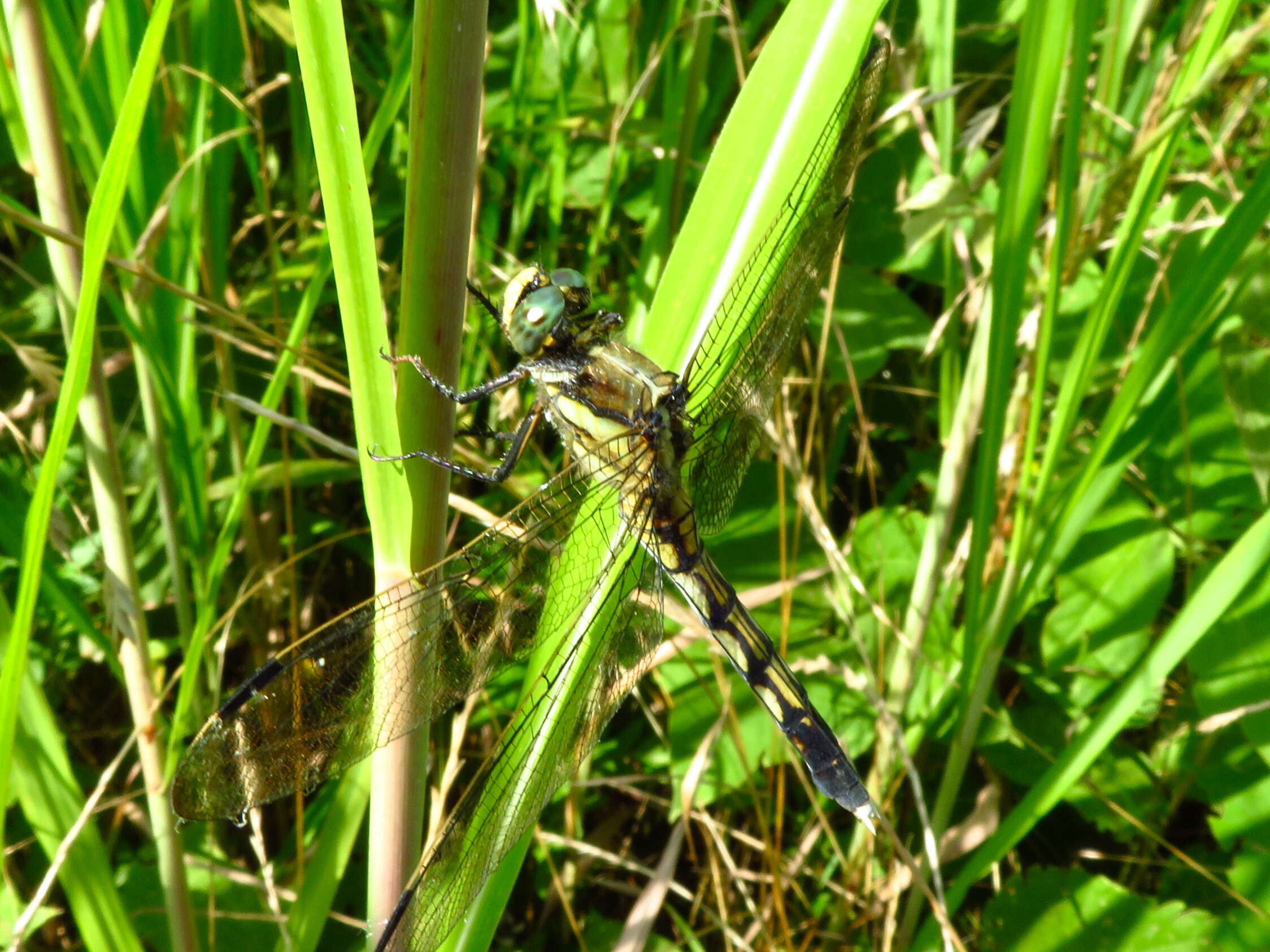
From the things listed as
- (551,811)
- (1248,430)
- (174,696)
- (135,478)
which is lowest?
(551,811)

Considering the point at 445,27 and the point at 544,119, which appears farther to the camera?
the point at 544,119

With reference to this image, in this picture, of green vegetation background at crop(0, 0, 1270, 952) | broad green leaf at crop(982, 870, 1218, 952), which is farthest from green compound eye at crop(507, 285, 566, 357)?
broad green leaf at crop(982, 870, 1218, 952)

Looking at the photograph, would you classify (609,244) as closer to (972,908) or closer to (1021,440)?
(1021,440)

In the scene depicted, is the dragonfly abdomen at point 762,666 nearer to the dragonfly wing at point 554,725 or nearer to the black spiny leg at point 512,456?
the dragonfly wing at point 554,725

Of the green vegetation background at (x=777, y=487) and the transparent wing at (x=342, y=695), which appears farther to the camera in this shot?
the green vegetation background at (x=777, y=487)

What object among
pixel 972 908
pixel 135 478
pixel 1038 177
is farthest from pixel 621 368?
pixel 972 908

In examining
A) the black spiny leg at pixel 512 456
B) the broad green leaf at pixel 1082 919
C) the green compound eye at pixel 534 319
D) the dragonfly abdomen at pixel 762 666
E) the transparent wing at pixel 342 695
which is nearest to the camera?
the transparent wing at pixel 342 695

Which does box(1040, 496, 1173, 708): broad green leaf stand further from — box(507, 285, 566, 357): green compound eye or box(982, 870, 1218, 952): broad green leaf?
box(507, 285, 566, 357): green compound eye

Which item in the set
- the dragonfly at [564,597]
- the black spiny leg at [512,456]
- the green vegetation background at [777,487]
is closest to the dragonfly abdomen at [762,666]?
the dragonfly at [564,597]
